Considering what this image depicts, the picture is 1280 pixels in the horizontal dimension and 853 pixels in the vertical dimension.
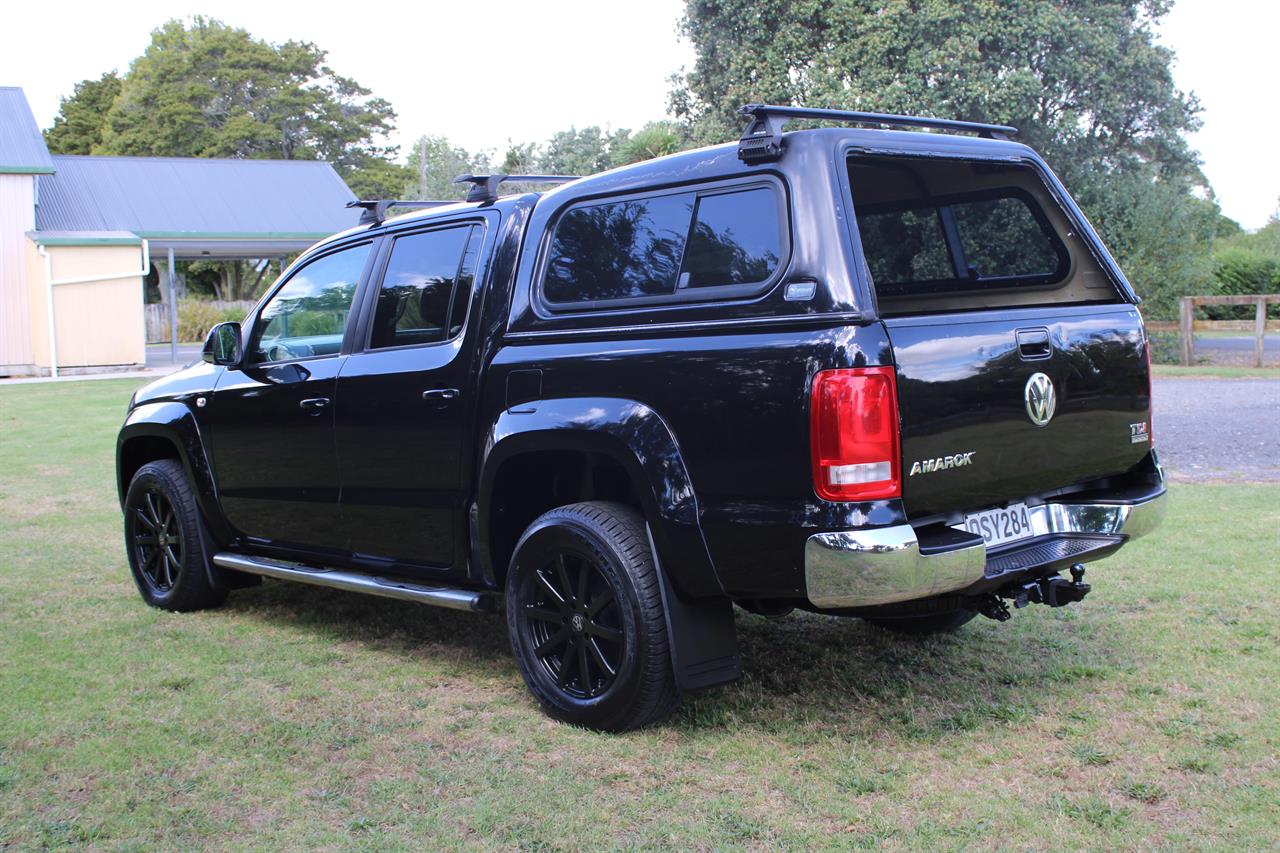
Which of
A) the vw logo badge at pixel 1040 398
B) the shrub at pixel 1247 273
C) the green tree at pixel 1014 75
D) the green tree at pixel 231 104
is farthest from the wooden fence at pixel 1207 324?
the green tree at pixel 231 104

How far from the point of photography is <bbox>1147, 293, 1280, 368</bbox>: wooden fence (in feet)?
68.2

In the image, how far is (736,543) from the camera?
401 cm

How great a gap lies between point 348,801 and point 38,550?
507cm

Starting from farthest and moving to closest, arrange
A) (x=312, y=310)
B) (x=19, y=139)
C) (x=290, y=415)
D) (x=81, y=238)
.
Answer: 1. (x=19, y=139)
2. (x=81, y=238)
3. (x=312, y=310)
4. (x=290, y=415)

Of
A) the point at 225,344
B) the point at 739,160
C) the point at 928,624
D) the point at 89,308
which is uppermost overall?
the point at 89,308

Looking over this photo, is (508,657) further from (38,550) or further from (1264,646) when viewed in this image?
(38,550)

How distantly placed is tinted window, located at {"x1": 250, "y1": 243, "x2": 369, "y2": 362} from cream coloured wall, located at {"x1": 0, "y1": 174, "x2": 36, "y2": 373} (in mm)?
24445

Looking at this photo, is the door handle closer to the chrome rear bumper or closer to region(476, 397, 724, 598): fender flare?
the chrome rear bumper

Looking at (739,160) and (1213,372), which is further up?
(739,160)

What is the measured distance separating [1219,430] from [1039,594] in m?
9.11

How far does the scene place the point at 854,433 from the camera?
374 centimetres

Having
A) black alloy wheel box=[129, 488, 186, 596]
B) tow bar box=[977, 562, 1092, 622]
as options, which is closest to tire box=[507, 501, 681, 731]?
tow bar box=[977, 562, 1092, 622]


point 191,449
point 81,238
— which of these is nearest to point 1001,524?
point 191,449

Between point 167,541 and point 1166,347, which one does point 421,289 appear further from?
point 1166,347
